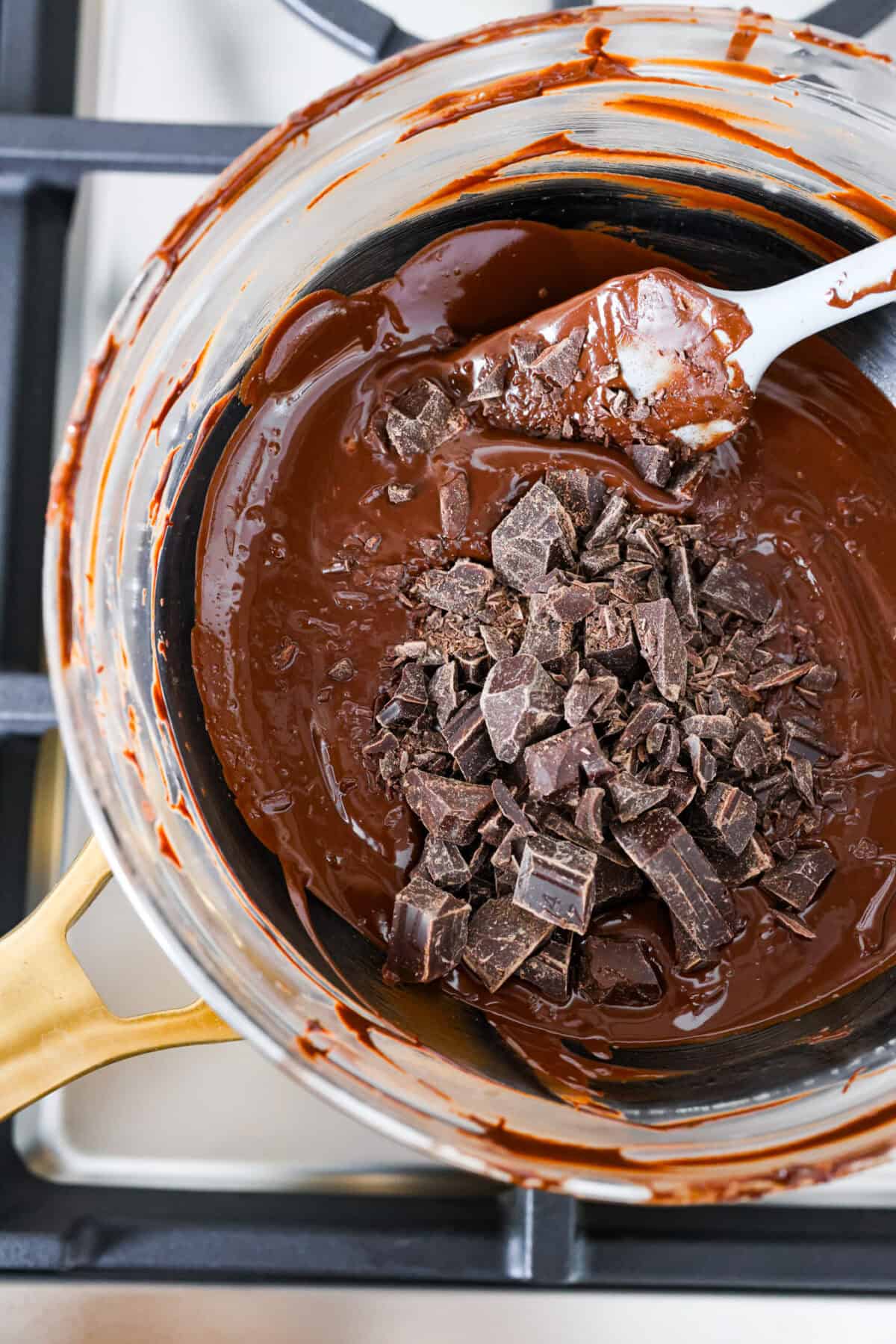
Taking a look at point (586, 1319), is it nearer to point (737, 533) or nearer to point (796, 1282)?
point (796, 1282)

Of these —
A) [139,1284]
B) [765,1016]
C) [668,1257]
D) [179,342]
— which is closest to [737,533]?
[765,1016]

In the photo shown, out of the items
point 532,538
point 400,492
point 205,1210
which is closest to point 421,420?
point 400,492

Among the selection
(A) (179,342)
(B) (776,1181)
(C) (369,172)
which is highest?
(C) (369,172)

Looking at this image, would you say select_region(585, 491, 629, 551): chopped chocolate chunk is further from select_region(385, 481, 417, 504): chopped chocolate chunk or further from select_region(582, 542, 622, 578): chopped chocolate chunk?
select_region(385, 481, 417, 504): chopped chocolate chunk

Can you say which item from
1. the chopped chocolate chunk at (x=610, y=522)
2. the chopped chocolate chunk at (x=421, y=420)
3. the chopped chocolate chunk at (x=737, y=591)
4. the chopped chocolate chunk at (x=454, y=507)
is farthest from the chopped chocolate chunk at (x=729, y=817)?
the chopped chocolate chunk at (x=421, y=420)

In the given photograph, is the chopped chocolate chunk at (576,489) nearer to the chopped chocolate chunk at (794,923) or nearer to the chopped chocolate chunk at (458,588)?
the chopped chocolate chunk at (458,588)

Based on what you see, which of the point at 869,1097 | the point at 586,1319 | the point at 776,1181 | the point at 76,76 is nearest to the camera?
the point at 776,1181
